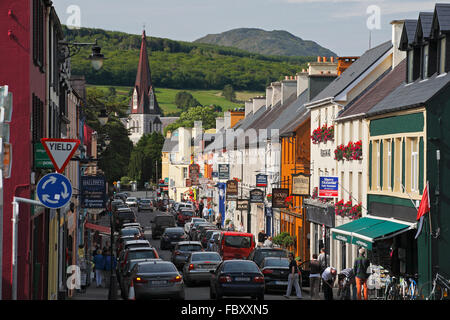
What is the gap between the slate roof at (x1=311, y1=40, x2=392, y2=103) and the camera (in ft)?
141

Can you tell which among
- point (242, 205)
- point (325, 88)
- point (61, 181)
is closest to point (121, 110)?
point (242, 205)

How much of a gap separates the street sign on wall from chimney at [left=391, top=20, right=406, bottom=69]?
14.2 m

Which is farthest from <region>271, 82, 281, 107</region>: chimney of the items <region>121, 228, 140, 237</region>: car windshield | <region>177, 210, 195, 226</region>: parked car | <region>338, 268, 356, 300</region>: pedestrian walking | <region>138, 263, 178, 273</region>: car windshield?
<region>138, 263, 178, 273</region>: car windshield

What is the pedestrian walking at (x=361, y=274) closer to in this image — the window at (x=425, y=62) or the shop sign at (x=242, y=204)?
the window at (x=425, y=62)

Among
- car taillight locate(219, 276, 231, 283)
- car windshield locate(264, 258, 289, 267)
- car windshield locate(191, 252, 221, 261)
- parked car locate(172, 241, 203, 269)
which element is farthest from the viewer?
parked car locate(172, 241, 203, 269)

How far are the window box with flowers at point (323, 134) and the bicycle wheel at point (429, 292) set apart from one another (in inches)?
677

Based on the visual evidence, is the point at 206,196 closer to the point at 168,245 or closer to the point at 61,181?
the point at 168,245

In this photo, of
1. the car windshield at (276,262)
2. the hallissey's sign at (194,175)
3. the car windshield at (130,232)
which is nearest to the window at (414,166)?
the car windshield at (276,262)

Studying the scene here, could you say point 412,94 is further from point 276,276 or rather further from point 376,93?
point 376,93

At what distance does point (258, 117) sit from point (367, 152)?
4396 centimetres

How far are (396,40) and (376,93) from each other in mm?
2689

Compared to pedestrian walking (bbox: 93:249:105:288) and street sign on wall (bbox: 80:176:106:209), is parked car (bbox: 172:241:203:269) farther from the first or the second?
street sign on wall (bbox: 80:176:106:209)

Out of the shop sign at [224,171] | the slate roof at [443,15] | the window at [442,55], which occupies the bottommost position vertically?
the shop sign at [224,171]

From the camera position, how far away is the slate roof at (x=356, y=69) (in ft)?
141
